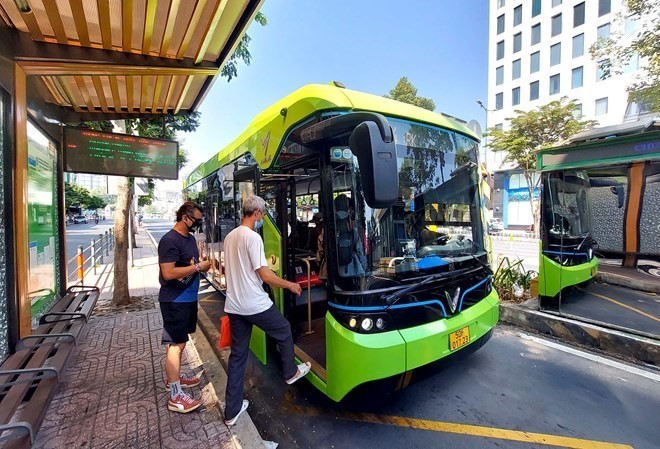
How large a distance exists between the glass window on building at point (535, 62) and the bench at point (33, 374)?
38005 mm

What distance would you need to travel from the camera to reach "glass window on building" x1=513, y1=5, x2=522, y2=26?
1233 inches

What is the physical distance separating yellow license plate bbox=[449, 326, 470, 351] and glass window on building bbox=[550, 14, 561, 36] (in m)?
36.6

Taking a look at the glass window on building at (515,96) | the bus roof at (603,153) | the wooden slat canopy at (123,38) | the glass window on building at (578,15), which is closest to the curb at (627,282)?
the bus roof at (603,153)

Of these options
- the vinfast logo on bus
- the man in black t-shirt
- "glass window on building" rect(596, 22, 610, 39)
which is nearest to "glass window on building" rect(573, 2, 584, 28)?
"glass window on building" rect(596, 22, 610, 39)

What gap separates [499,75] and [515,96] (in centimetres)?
308

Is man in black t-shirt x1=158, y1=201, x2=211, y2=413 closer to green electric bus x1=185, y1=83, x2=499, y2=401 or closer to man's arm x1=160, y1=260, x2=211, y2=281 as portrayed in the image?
man's arm x1=160, y1=260, x2=211, y2=281

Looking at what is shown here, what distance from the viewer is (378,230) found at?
2.76 metres

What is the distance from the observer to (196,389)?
11.2 feet

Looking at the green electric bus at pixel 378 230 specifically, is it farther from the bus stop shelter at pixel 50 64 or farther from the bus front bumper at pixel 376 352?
the bus stop shelter at pixel 50 64

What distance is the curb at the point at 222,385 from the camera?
102 inches

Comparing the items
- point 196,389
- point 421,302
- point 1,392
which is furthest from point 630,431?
point 1,392

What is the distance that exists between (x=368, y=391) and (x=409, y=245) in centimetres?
127

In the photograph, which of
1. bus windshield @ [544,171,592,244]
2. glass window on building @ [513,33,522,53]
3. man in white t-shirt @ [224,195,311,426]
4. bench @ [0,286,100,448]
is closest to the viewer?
bench @ [0,286,100,448]

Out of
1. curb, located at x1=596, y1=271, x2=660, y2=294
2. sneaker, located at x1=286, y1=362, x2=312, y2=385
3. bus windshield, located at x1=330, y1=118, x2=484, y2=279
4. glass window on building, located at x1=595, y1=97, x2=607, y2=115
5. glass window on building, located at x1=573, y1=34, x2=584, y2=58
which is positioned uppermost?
glass window on building, located at x1=573, y1=34, x2=584, y2=58
